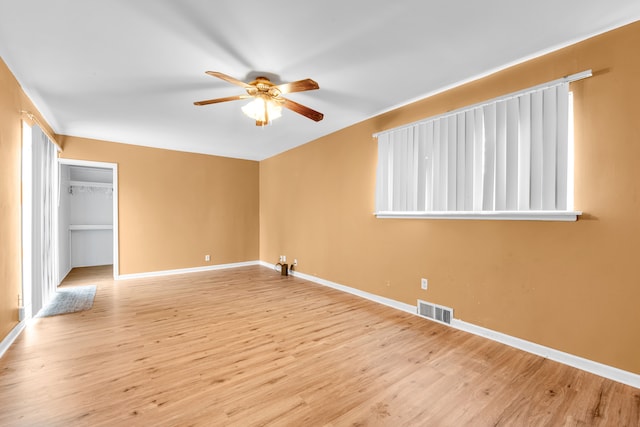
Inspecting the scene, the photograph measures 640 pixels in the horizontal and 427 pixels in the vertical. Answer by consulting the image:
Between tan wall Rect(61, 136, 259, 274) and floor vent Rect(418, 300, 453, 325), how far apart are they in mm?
4263

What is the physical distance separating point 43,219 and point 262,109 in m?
3.19

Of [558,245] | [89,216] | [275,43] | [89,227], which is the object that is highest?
[275,43]

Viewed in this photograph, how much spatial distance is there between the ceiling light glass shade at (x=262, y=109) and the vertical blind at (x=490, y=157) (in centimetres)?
154

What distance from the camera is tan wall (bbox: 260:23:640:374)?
6.24 feet

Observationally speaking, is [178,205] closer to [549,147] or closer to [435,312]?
[435,312]

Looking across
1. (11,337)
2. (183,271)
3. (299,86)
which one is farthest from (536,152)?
(183,271)

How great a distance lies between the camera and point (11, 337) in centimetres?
242

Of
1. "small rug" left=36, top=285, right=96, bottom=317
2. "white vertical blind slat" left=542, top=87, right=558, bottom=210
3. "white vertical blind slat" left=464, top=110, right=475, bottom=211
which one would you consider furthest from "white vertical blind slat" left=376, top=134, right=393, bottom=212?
"small rug" left=36, top=285, right=96, bottom=317

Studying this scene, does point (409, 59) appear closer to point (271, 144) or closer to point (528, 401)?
point (528, 401)

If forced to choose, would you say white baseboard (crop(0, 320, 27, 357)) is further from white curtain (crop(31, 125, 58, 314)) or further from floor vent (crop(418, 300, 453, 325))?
floor vent (crop(418, 300, 453, 325))

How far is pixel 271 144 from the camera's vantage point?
5.07 metres

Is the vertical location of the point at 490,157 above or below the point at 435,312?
above

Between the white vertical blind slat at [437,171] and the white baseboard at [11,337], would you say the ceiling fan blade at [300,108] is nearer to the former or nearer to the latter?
the white vertical blind slat at [437,171]

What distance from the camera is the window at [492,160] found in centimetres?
216
